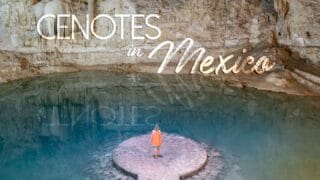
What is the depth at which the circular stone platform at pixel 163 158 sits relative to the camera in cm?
1144

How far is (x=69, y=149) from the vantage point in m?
13.4

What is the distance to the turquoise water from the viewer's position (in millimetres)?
12477

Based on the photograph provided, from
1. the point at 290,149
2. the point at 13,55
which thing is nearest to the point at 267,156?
the point at 290,149

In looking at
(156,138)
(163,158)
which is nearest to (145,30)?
(156,138)

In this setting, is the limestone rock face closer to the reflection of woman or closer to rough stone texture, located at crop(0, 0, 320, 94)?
rough stone texture, located at crop(0, 0, 320, 94)

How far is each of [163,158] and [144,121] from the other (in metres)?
3.35

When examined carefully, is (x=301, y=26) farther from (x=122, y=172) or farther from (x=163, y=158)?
(x=122, y=172)

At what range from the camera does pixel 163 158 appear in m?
12.1

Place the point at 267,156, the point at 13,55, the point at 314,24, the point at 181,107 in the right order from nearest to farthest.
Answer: the point at 267,156 < the point at 181,107 < the point at 314,24 < the point at 13,55

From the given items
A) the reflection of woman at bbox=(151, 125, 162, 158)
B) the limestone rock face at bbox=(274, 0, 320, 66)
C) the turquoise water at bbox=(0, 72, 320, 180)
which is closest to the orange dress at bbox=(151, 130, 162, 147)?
the reflection of woman at bbox=(151, 125, 162, 158)

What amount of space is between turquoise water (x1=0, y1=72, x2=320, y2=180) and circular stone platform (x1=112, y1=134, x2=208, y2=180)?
70 centimetres

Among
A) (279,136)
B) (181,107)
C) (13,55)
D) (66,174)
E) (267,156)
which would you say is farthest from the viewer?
(13,55)

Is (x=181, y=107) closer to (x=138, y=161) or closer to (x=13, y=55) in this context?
(x=138, y=161)

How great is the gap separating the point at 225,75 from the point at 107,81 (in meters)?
4.96
